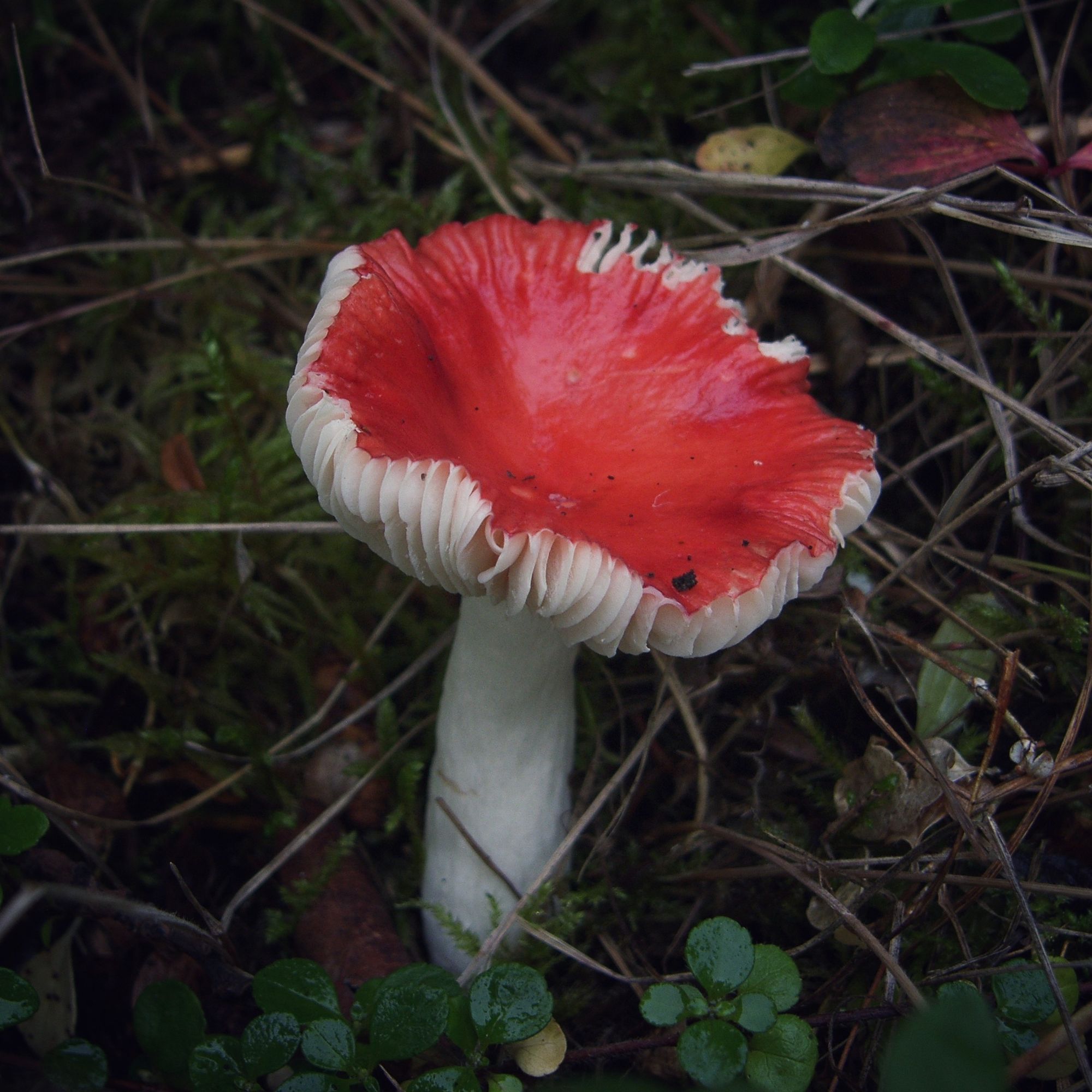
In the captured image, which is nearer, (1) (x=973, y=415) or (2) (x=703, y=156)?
(1) (x=973, y=415)

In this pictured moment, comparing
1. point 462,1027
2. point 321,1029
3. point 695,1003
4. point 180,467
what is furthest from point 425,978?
point 180,467

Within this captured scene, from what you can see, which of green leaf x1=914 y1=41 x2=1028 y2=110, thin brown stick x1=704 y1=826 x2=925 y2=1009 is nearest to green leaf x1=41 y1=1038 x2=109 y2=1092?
thin brown stick x1=704 y1=826 x2=925 y2=1009

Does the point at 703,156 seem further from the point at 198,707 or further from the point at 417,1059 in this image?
the point at 417,1059

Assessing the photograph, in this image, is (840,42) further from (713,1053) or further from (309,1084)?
(309,1084)

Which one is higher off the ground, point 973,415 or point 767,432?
point 767,432

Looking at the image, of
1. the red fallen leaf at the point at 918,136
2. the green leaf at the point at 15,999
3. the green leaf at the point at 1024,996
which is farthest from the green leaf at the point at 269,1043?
the red fallen leaf at the point at 918,136

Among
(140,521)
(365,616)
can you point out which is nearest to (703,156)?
(365,616)
